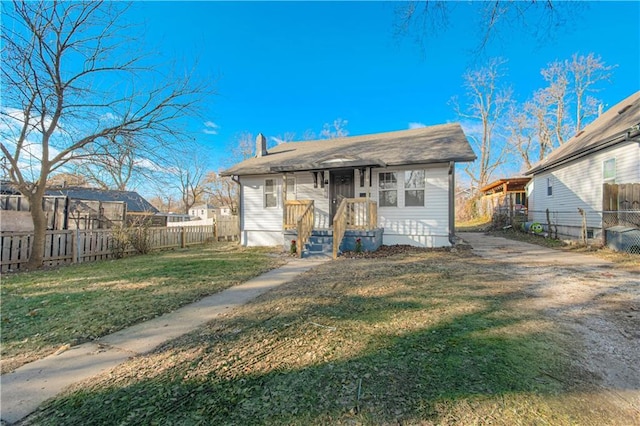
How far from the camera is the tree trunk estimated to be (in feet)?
24.5

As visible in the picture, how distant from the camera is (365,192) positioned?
10.3m

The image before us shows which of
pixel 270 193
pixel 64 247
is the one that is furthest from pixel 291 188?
pixel 64 247

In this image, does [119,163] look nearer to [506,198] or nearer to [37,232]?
[37,232]

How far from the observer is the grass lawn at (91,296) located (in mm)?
3184

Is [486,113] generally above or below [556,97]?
below

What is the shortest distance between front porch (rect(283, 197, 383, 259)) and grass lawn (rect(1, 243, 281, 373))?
1661 mm

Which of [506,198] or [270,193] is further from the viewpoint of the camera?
[506,198]

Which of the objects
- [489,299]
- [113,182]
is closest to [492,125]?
[489,299]

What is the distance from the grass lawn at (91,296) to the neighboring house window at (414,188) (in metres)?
5.23

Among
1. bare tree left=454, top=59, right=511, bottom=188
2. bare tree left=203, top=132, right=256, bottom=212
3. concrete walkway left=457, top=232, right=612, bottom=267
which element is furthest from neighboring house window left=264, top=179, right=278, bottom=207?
bare tree left=454, top=59, right=511, bottom=188

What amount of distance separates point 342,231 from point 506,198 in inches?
625

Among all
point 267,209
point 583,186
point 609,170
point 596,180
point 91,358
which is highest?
point 609,170

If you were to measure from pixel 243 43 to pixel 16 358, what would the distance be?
12209mm

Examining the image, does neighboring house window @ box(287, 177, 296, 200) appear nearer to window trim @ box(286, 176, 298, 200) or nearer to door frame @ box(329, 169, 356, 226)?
window trim @ box(286, 176, 298, 200)
